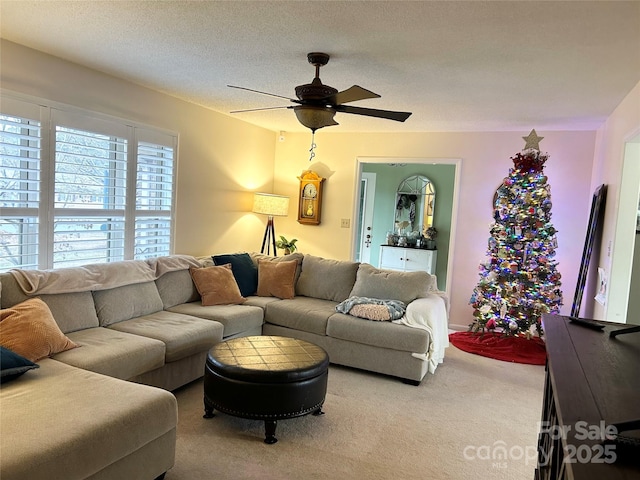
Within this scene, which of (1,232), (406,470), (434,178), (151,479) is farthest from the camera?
(434,178)

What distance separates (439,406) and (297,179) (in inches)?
159

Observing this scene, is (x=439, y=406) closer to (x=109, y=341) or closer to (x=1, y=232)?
(x=109, y=341)

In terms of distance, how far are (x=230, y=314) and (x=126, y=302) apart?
85cm

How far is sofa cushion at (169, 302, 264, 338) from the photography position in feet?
12.9

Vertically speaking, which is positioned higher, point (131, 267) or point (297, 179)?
point (297, 179)

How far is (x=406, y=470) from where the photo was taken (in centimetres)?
255

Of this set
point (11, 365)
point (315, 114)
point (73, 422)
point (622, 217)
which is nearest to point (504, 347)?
point (622, 217)

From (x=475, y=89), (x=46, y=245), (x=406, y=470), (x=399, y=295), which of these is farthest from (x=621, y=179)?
(x=46, y=245)

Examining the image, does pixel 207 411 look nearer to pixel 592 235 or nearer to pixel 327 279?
pixel 327 279

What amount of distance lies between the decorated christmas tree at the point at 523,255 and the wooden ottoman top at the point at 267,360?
276 cm

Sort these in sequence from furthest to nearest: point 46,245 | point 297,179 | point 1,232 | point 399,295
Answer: point 297,179, point 399,295, point 46,245, point 1,232

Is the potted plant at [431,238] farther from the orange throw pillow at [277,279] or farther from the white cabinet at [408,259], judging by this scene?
the orange throw pillow at [277,279]

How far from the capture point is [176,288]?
4.21 m

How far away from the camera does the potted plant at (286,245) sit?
6.43 meters
